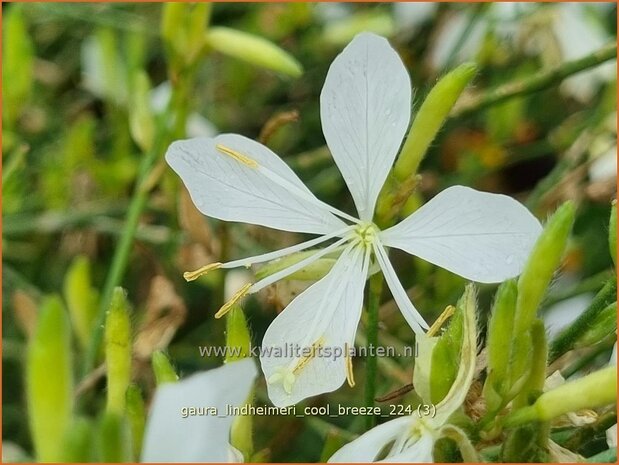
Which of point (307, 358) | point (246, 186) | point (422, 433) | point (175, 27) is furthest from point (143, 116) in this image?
point (422, 433)

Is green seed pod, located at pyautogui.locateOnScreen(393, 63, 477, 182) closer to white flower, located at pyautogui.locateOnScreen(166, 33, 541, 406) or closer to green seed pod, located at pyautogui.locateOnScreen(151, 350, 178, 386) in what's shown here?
white flower, located at pyautogui.locateOnScreen(166, 33, 541, 406)

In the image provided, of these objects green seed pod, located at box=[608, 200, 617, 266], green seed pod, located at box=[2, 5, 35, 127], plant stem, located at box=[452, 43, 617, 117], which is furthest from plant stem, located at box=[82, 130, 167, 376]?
green seed pod, located at box=[608, 200, 617, 266]

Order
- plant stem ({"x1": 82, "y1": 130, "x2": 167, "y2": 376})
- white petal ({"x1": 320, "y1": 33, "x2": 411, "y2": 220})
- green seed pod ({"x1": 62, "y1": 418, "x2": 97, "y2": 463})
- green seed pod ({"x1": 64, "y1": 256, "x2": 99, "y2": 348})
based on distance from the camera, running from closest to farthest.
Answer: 1. green seed pod ({"x1": 62, "y1": 418, "x2": 97, "y2": 463})
2. white petal ({"x1": 320, "y1": 33, "x2": 411, "y2": 220})
3. plant stem ({"x1": 82, "y1": 130, "x2": 167, "y2": 376})
4. green seed pod ({"x1": 64, "y1": 256, "x2": 99, "y2": 348})

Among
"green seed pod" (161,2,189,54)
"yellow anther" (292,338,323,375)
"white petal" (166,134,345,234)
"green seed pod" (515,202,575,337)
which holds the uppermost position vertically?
"green seed pod" (161,2,189,54)

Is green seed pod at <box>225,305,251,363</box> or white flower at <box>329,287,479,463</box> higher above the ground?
green seed pod at <box>225,305,251,363</box>

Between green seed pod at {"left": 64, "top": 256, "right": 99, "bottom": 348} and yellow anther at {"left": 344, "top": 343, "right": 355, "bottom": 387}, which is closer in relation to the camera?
yellow anther at {"left": 344, "top": 343, "right": 355, "bottom": 387}

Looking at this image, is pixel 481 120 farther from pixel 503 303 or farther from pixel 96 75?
pixel 503 303

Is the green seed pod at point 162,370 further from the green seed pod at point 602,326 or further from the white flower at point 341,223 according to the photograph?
the green seed pod at point 602,326
